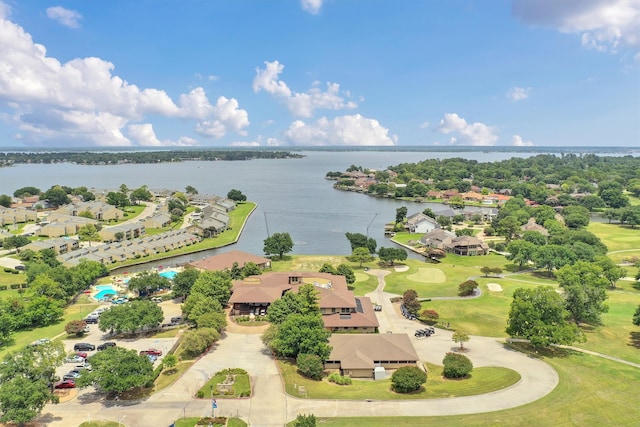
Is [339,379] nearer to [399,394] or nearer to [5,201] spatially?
[399,394]

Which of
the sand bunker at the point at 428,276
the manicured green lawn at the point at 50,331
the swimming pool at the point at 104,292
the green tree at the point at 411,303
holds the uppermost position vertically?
the green tree at the point at 411,303

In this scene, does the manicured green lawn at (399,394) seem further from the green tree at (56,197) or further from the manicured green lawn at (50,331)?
the green tree at (56,197)

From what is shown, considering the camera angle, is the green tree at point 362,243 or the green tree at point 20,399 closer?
the green tree at point 20,399

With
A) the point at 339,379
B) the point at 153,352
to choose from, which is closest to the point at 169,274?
the point at 153,352

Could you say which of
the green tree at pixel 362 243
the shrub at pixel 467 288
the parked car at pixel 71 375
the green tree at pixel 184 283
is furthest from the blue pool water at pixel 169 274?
the shrub at pixel 467 288

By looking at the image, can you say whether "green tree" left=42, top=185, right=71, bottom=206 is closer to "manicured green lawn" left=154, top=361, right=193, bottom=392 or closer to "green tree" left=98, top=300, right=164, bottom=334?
"green tree" left=98, top=300, right=164, bottom=334

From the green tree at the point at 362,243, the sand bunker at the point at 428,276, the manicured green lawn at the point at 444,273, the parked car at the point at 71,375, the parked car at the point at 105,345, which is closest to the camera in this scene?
the parked car at the point at 71,375

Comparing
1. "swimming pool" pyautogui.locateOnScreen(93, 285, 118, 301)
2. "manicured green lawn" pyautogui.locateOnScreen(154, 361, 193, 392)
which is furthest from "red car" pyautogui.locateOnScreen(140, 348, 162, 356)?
"swimming pool" pyautogui.locateOnScreen(93, 285, 118, 301)

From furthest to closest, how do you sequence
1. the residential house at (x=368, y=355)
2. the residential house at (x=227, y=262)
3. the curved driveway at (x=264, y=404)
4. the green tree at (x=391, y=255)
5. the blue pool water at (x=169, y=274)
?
the green tree at (x=391, y=255) → the residential house at (x=227, y=262) → the blue pool water at (x=169, y=274) → the residential house at (x=368, y=355) → the curved driveway at (x=264, y=404)
